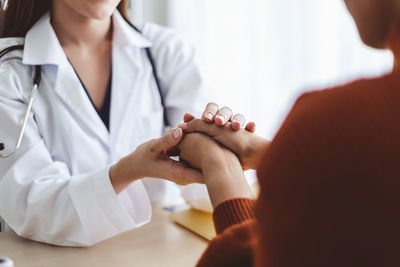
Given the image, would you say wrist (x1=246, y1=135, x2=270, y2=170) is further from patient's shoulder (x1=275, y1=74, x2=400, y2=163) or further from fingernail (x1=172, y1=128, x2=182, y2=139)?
patient's shoulder (x1=275, y1=74, x2=400, y2=163)

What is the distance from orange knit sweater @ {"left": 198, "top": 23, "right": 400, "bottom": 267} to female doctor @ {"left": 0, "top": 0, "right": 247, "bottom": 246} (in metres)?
0.52

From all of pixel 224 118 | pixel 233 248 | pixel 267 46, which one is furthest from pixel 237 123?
pixel 267 46

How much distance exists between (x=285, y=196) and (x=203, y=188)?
76 centimetres

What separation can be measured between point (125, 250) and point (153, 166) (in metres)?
0.19

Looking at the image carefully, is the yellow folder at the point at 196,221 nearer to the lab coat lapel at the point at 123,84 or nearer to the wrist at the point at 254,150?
the wrist at the point at 254,150

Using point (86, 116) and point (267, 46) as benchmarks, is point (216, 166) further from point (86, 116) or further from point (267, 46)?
point (267, 46)

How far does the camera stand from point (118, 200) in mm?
975

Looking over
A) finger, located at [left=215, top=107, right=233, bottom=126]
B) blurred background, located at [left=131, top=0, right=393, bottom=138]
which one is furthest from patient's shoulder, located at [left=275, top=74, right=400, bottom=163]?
blurred background, located at [left=131, top=0, right=393, bottom=138]

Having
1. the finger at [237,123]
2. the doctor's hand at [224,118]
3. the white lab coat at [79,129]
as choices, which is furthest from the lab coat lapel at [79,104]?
Answer: the finger at [237,123]

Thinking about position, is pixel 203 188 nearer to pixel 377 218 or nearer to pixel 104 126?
pixel 104 126

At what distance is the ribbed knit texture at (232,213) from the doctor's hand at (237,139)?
0.27 m

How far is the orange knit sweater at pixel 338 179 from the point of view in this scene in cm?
39

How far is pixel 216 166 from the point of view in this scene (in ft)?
2.81

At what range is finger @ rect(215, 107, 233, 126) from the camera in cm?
100
